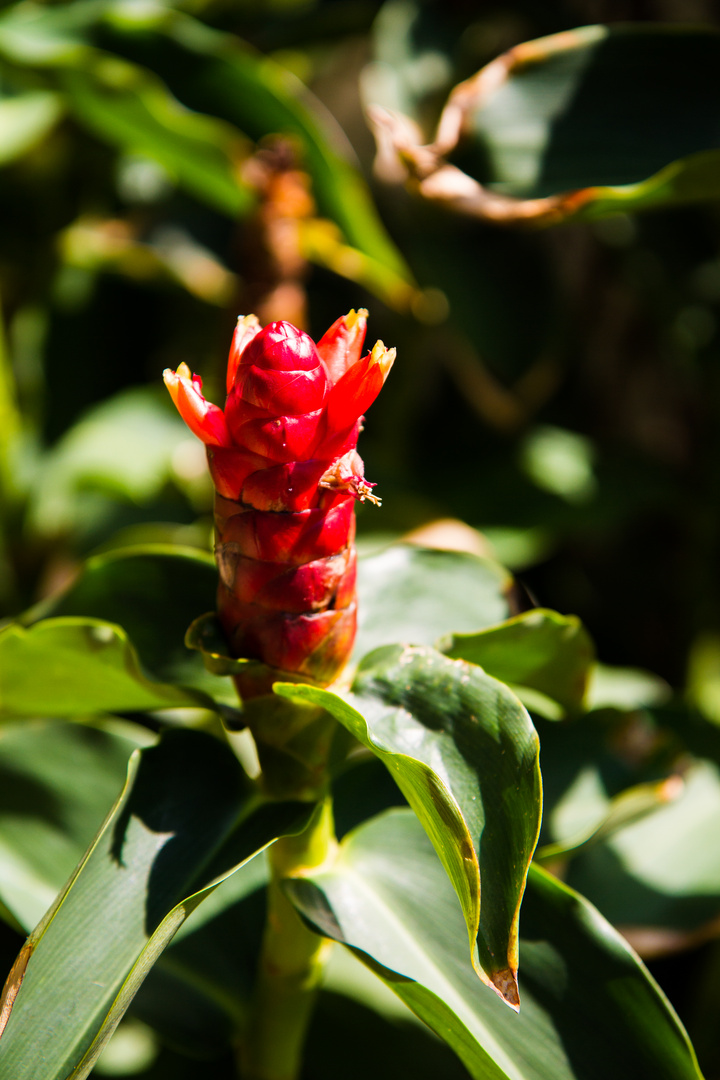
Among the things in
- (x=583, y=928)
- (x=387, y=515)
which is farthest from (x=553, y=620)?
(x=387, y=515)

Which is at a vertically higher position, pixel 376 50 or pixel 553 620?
pixel 376 50

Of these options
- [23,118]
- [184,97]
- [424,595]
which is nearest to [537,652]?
[424,595]

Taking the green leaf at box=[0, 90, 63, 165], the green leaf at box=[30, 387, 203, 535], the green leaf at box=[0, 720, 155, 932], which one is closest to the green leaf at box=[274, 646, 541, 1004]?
the green leaf at box=[0, 720, 155, 932]

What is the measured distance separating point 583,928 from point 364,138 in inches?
65.4

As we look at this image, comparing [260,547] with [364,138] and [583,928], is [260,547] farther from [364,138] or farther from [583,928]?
[364,138]

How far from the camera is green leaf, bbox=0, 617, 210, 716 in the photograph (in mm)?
492

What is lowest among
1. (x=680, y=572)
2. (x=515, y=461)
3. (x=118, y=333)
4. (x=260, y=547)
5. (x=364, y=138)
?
(x=680, y=572)

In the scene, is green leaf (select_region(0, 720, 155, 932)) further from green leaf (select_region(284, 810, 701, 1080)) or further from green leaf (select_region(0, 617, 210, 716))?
green leaf (select_region(284, 810, 701, 1080))

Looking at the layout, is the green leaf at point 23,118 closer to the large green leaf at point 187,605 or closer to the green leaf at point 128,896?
the large green leaf at point 187,605

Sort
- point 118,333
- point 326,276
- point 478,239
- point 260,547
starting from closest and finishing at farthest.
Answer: point 260,547 < point 478,239 < point 118,333 < point 326,276

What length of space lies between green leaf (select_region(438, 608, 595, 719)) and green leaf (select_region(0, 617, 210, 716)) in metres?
0.17

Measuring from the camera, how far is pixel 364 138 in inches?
68.2

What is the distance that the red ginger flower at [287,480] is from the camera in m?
0.38

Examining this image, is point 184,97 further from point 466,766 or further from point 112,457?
point 466,766
